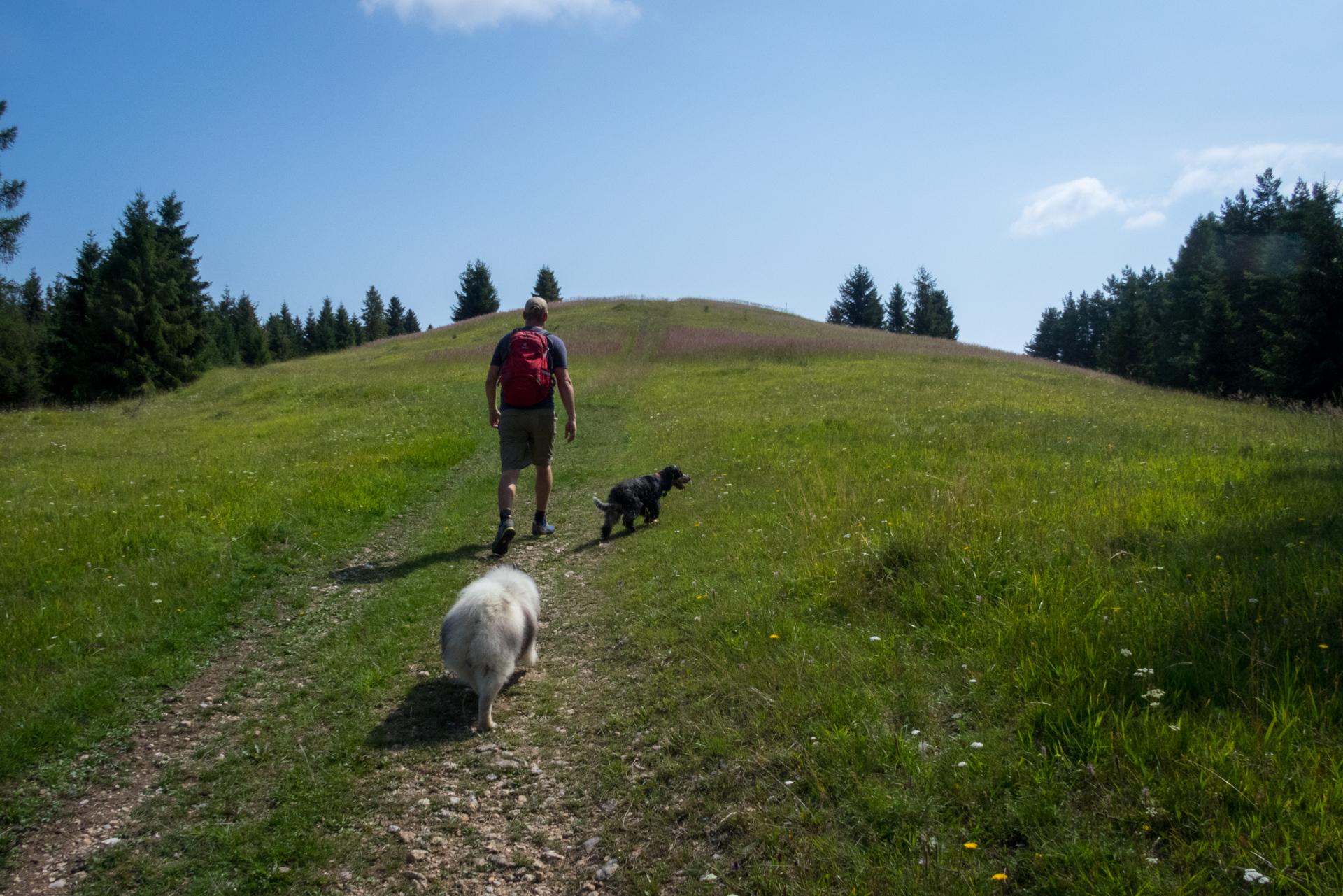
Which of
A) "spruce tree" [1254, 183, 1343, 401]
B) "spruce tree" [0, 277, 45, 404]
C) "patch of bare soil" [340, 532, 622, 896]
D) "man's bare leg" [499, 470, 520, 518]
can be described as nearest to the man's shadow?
"man's bare leg" [499, 470, 520, 518]

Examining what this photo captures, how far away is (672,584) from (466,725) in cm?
256

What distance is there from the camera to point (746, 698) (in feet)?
14.3

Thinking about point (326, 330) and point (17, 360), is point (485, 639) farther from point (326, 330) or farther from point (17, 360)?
point (326, 330)

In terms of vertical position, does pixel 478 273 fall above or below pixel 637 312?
above

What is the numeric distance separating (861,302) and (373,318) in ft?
240

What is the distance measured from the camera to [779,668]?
4.53 metres

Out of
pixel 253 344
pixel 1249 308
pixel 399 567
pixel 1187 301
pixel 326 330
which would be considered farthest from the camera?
pixel 326 330

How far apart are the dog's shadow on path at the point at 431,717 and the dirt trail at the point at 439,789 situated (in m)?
0.01

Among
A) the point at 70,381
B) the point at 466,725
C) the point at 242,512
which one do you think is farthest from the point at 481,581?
the point at 70,381

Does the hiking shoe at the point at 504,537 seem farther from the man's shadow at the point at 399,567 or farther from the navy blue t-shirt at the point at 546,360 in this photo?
the navy blue t-shirt at the point at 546,360

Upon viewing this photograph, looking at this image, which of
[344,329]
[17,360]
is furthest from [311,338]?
[17,360]

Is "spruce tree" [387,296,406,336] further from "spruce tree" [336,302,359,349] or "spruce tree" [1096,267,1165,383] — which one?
"spruce tree" [1096,267,1165,383]

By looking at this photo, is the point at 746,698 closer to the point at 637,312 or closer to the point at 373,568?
the point at 373,568

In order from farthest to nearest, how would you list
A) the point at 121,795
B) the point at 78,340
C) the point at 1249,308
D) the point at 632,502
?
the point at 1249,308 → the point at 78,340 → the point at 632,502 → the point at 121,795
